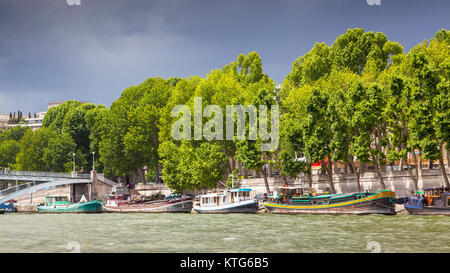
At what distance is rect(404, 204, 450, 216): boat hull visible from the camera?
40.3 metres

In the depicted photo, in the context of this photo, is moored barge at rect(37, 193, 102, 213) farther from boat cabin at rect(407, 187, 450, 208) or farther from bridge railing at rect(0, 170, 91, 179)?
boat cabin at rect(407, 187, 450, 208)

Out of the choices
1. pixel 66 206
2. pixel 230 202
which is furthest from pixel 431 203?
pixel 66 206

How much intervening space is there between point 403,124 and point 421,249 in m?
28.3

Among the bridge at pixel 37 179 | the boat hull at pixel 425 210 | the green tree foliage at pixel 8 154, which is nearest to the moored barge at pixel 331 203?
the boat hull at pixel 425 210

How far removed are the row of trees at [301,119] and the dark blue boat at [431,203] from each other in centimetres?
363

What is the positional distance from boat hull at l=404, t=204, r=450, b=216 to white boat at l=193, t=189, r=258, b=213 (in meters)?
15.7

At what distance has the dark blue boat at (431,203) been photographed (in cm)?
4034

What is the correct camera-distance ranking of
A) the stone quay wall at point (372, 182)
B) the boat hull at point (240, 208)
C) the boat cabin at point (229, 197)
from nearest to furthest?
the stone quay wall at point (372, 182) < the boat hull at point (240, 208) < the boat cabin at point (229, 197)

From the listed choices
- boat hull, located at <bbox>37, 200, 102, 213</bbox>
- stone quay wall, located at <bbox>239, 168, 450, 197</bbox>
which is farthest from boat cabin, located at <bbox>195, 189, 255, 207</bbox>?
boat hull, located at <bbox>37, 200, 102, 213</bbox>

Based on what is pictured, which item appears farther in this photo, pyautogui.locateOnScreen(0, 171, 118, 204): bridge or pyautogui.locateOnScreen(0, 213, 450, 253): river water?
pyautogui.locateOnScreen(0, 171, 118, 204): bridge

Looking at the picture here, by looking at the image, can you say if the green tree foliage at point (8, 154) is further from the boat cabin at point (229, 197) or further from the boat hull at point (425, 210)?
the boat hull at point (425, 210)

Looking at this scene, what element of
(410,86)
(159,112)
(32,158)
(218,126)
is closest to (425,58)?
(410,86)
